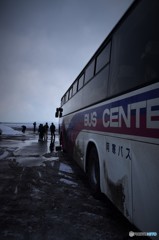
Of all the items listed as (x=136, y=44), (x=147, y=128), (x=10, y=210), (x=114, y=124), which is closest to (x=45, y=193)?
(x=10, y=210)

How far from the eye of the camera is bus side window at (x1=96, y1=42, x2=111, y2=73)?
4640mm

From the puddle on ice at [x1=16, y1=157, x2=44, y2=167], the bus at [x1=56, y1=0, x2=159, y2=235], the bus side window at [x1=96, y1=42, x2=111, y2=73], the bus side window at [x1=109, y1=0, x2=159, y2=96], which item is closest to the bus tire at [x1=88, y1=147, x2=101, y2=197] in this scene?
the bus at [x1=56, y1=0, x2=159, y2=235]

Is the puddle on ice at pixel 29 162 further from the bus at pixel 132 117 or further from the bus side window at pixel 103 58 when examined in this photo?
the bus side window at pixel 103 58

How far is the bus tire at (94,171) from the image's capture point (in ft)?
16.3

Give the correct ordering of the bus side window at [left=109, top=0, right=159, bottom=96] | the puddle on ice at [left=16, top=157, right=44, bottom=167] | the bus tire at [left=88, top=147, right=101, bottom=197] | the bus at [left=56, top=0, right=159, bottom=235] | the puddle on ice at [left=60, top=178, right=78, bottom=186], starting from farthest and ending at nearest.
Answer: the puddle on ice at [left=16, top=157, right=44, bottom=167] < the puddle on ice at [left=60, top=178, right=78, bottom=186] < the bus tire at [left=88, top=147, right=101, bottom=197] < the bus side window at [left=109, top=0, right=159, bottom=96] < the bus at [left=56, top=0, right=159, bottom=235]

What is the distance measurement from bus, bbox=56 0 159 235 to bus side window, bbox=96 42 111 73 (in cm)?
2

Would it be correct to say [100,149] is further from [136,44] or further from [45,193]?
[136,44]

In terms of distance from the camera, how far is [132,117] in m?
3.01

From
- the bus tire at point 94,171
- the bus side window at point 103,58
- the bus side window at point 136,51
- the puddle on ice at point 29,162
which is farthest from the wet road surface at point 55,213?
the bus side window at point 103,58

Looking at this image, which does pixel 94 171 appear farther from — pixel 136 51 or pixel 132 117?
pixel 136 51

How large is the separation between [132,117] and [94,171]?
274 cm

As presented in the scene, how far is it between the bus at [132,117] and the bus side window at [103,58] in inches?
0.8

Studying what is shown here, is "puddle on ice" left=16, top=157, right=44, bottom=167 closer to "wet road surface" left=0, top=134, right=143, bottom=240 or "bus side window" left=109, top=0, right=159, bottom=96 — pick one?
"wet road surface" left=0, top=134, right=143, bottom=240

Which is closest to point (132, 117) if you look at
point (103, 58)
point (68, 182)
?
point (103, 58)
